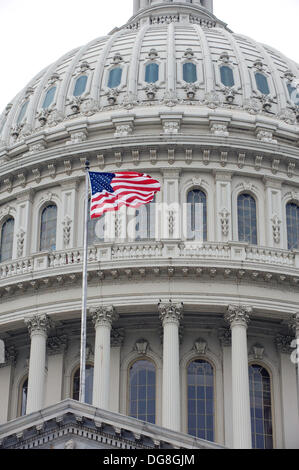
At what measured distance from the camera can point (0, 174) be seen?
6041 cm

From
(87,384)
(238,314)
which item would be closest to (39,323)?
(87,384)

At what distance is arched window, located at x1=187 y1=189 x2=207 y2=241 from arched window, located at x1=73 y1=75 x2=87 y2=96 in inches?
427

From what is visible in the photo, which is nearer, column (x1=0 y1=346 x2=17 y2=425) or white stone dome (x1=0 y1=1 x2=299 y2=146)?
column (x1=0 y1=346 x2=17 y2=425)

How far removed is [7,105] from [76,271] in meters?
20.9

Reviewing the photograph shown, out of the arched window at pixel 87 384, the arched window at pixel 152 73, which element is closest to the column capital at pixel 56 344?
the arched window at pixel 87 384

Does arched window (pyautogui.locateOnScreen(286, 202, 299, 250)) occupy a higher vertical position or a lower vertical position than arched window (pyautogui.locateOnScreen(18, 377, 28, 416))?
higher

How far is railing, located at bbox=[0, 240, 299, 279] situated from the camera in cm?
5200

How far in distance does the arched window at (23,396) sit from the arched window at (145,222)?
8.34m

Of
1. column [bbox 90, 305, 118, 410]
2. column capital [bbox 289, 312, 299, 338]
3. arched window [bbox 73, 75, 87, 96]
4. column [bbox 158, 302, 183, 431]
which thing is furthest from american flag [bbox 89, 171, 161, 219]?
arched window [bbox 73, 75, 87, 96]

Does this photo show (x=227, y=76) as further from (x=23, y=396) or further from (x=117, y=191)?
(x=23, y=396)

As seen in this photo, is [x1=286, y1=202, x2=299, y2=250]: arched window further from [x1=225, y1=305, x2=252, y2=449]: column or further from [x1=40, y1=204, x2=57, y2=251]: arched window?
[x1=40, y1=204, x2=57, y2=251]: arched window

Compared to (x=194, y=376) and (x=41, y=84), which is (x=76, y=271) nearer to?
(x=194, y=376)
